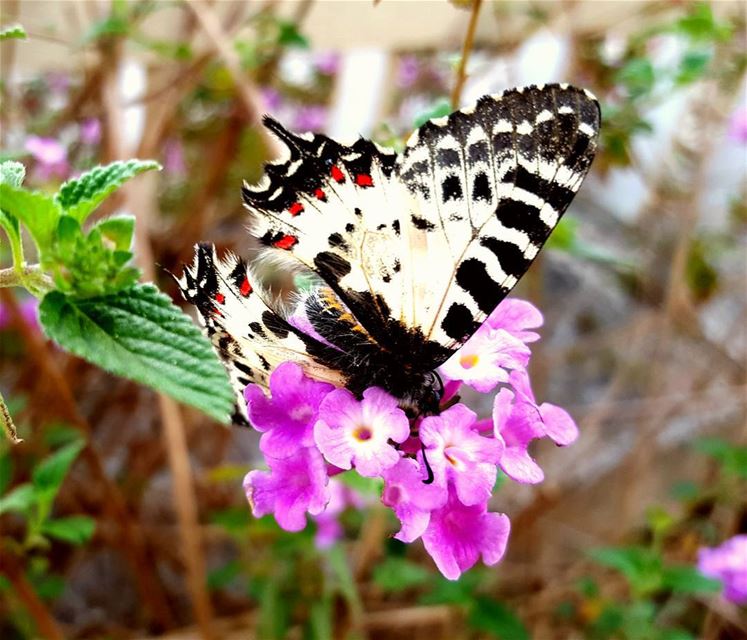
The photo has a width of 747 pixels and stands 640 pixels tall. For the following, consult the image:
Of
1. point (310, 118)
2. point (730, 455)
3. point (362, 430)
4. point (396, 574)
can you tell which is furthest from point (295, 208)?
point (310, 118)

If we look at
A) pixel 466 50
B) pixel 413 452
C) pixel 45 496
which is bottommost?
pixel 45 496

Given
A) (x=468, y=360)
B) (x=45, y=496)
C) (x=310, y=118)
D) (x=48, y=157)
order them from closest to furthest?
(x=468, y=360) → (x=45, y=496) → (x=48, y=157) → (x=310, y=118)

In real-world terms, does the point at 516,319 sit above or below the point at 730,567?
above

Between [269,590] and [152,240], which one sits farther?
[152,240]

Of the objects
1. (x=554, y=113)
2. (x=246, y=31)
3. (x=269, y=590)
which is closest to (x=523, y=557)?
(x=269, y=590)

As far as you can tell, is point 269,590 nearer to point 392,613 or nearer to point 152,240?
point 392,613

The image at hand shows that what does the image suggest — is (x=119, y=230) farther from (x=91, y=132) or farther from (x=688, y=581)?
(x=91, y=132)

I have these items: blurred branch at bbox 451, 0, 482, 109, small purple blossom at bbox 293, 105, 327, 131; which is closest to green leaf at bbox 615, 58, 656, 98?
blurred branch at bbox 451, 0, 482, 109

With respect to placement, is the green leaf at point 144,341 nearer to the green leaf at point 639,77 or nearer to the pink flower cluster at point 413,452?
the pink flower cluster at point 413,452
